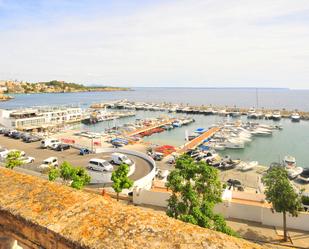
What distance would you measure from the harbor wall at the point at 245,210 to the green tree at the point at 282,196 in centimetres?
76

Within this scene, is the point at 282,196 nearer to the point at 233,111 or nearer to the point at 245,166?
the point at 245,166

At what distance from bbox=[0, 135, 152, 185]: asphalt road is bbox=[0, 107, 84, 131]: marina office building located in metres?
16.0

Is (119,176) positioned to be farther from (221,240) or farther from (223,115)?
(223,115)

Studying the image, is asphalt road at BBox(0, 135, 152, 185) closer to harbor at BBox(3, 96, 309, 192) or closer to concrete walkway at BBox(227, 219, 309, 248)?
harbor at BBox(3, 96, 309, 192)

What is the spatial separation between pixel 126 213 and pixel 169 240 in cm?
56

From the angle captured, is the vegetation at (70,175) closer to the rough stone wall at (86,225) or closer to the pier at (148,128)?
the rough stone wall at (86,225)

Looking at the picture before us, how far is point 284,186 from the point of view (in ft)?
43.7

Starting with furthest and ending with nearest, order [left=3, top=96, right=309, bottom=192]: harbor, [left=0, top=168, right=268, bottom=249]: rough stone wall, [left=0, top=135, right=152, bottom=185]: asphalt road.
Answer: [left=3, top=96, right=309, bottom=192]: harbor < [left=0, top=135, right=152, bottom=185]: asphalt road < [left=0, top=168, right=268, bottom=249]: rough stone wall

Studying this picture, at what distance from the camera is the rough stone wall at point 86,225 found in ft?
8.21

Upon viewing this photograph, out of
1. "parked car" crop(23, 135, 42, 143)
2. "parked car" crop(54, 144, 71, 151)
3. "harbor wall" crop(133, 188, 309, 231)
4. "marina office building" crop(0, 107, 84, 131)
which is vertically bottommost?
"harbor wall" crop(133, 188, 309, 231)

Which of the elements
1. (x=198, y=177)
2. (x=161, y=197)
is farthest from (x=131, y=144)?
(x=198, y=177)

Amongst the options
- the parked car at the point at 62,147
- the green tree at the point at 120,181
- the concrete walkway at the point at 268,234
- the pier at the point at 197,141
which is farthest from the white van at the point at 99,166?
the pier at the point at 197,141

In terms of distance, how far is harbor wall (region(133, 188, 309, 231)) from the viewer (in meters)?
14.1

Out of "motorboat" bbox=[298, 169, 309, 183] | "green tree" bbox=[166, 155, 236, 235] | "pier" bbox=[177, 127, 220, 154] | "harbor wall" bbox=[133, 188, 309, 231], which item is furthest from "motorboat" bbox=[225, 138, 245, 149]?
"green tree" bbox=[166, 155, 236, 235]
